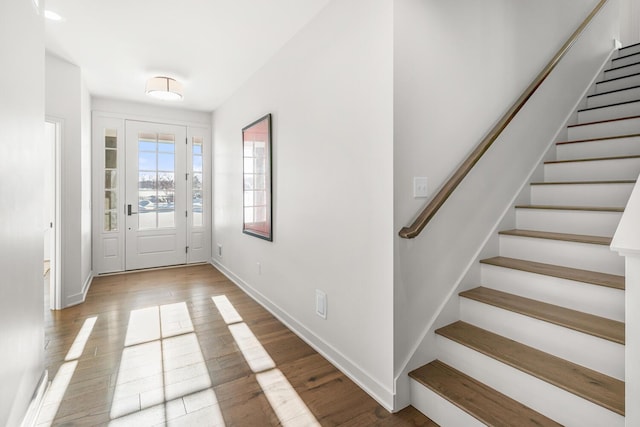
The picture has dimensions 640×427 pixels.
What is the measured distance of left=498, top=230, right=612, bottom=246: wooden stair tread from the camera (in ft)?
6.31

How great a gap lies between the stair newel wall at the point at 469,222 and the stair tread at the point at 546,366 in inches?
7.9

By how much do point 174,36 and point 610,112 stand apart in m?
3.93

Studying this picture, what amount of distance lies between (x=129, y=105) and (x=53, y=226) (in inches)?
91.1

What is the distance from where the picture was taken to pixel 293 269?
2.88 metres

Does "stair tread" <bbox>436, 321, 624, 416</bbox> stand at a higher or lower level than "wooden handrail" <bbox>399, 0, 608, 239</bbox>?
lower

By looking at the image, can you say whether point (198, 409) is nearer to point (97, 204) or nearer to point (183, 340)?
point (183, 340)

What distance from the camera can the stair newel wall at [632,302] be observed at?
955 millimetres

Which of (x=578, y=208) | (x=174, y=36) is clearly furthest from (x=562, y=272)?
(x=174, y=36)

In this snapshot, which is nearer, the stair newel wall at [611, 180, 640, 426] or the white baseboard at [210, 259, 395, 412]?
the stair newel wall at [611, 180, 640, 426]

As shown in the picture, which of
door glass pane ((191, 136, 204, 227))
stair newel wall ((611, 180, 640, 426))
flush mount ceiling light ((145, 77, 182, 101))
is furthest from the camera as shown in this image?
door glass pane ((191, 136, 204, 227))

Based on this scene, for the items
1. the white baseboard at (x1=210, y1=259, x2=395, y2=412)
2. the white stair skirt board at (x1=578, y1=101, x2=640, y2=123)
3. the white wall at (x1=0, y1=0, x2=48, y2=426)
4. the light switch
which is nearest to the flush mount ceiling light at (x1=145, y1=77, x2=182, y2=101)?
the white wall at (x1=0, y1=0, x2=48, y2=426)

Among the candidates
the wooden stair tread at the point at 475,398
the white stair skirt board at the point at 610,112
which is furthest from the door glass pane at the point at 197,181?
the white stair skirt board at the point at 610,112

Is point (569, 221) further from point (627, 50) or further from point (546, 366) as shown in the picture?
point (627, 50)

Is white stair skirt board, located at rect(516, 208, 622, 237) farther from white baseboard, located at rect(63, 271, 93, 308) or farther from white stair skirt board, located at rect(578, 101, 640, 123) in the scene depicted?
white baseboard, located at rect(63, 271, 93, 308)
